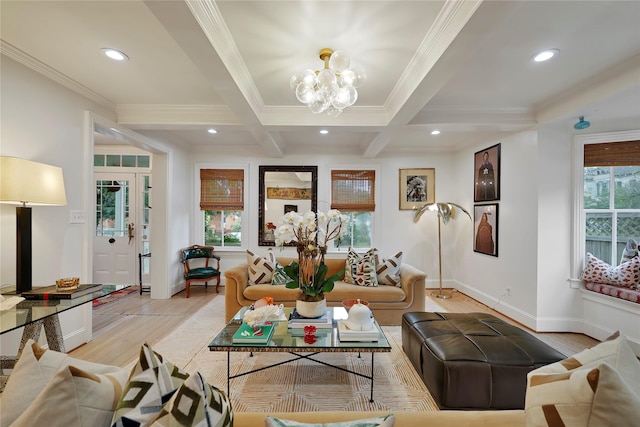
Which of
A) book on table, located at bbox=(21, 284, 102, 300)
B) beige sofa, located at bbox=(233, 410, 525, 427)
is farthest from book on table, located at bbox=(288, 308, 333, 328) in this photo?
book on table, located at bbox=(21, 284, 102, 300)

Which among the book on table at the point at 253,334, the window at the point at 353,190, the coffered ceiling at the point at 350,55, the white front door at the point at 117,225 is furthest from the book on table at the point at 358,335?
the white front door at the point at 117,225

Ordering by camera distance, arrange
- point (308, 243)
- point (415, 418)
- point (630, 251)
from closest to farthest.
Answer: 1. point (415, 418)
2. point (308, 243)
3. point (630, 251)

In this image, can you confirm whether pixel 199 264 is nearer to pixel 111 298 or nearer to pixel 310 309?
pixel 111 298

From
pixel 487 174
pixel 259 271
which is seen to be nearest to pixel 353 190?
pixel 487 174

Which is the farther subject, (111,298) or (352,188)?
(352,188)

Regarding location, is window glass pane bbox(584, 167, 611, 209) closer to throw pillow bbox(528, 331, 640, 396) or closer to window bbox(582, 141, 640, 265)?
window bbox(582, 141, 640, 265)

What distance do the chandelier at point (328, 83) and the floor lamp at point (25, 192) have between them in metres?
2.00

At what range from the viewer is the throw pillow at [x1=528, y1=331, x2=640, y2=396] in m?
0.86

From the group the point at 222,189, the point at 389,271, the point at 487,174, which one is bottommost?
the point at 389,271

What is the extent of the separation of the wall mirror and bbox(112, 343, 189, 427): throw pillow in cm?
437

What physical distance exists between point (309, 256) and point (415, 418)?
1.40 metres

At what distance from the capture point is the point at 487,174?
4.20 metres

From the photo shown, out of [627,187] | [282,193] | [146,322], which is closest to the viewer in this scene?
[627,187]

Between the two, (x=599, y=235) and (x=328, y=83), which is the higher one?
(x=328, y=83)
